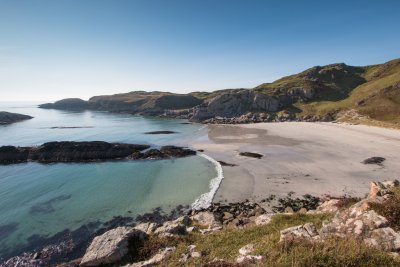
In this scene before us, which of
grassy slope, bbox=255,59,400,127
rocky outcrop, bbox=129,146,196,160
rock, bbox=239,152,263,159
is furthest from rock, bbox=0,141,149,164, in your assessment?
grassy slope, bbox=255,59,400,127

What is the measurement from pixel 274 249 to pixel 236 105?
116935mm

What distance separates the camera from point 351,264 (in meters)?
8.52

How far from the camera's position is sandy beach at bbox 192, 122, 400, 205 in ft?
105

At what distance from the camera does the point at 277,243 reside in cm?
1047

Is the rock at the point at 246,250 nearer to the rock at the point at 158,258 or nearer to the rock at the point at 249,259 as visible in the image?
the rock at the point at 249,259

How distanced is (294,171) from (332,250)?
31.1 meters

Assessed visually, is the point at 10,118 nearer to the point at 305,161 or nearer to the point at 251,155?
the point at 251,155

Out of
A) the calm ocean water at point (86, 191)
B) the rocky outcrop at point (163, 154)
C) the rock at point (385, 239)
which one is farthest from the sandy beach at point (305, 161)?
the rock at point (385, 239)

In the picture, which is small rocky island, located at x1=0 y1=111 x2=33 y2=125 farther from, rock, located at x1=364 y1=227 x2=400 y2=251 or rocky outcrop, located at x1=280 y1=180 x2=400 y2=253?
rock, located at x1=364 y1=227 x2=400 y2=251

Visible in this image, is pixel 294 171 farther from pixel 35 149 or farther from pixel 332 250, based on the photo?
pixel 35 149

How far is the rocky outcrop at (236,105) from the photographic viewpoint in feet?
392

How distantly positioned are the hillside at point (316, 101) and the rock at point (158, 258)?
7826 cm

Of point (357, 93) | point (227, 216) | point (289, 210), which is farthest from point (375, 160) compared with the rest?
point (357, 93)

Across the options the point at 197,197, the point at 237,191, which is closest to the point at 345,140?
the point at 237,191
